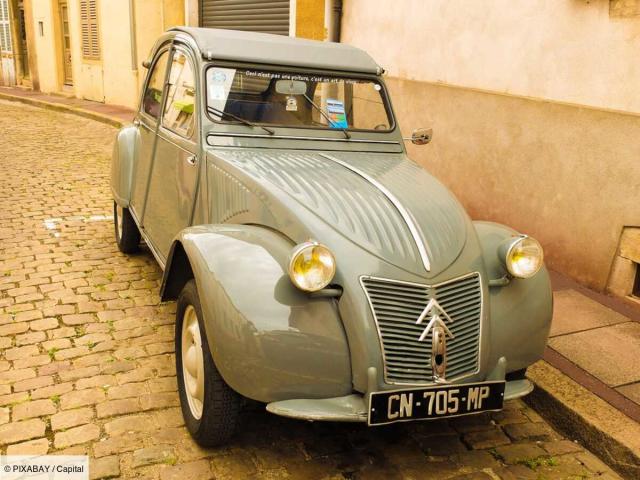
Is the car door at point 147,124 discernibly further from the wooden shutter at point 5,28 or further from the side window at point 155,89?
the wooden shutter at point 5,28

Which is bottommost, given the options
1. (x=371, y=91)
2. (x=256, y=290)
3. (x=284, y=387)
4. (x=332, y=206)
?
(x=284, y=387)

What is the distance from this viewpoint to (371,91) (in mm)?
4176

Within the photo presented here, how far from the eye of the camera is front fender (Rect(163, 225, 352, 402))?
97.2 inches

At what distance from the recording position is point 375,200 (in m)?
3.01

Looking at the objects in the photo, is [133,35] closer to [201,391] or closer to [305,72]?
[305,72]

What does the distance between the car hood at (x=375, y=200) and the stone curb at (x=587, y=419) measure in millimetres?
1111

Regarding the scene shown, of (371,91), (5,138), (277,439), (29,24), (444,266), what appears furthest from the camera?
(29,24)

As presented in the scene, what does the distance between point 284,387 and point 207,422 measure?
1.64 ft

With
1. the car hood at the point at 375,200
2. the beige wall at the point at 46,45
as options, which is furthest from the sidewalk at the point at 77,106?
the car hood at the point at 375,200

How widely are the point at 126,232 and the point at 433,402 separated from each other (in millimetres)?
3623

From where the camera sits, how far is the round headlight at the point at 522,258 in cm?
293

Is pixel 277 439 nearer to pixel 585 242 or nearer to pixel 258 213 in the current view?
pixel 258 213

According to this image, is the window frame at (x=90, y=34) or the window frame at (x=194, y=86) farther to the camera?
the window frame at (x=90, y=34)

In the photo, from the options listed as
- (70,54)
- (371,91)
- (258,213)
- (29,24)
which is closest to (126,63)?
(70,54)
